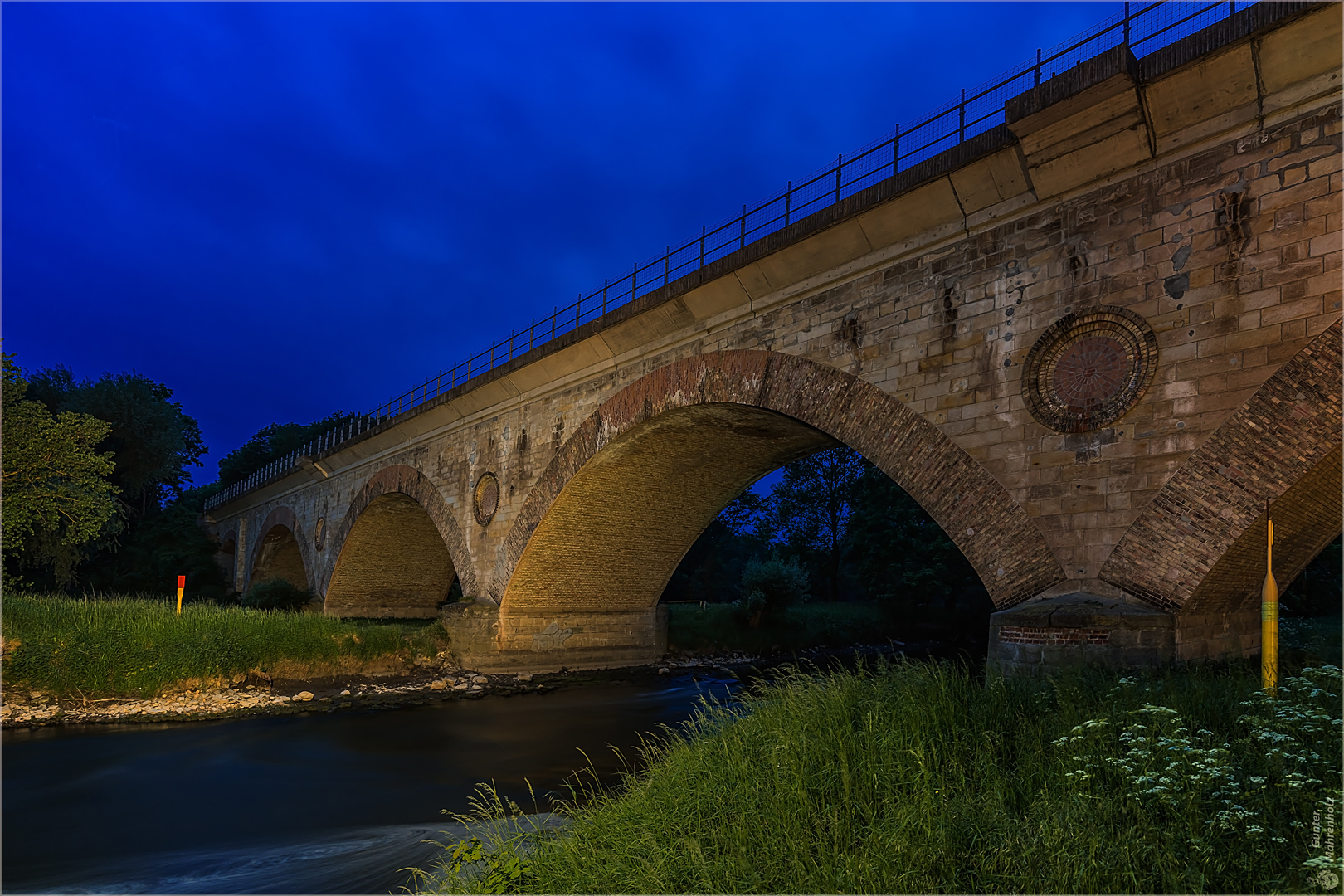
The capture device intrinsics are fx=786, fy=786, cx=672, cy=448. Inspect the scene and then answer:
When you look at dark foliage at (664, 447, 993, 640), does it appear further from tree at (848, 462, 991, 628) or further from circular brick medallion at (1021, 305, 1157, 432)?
circular brick medallion at (1021, 305, 1157, 432)

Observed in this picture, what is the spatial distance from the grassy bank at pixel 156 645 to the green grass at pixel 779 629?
7.33m

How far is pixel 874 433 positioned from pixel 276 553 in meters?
35.1

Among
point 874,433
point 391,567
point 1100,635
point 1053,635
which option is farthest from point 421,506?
point 1100,635

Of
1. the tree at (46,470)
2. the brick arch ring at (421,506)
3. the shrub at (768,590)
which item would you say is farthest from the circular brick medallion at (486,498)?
the shrub at (768,590)

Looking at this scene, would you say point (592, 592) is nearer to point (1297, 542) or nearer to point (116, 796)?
point (116, 796)

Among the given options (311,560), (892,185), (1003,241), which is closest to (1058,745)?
(1003,241)

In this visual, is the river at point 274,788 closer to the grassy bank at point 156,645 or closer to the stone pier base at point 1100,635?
the grassy bank at point 156,645

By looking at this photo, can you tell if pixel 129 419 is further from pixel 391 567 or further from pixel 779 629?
pixel 779 629

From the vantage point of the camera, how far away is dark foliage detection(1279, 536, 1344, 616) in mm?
19188

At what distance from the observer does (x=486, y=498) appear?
1772 centimetres

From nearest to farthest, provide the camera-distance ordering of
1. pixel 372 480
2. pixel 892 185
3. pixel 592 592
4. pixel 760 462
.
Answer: pixel 892 185 → pixel 760 462 → pixel 592 592 → pixel 372 480

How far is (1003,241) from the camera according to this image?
8.33 metres

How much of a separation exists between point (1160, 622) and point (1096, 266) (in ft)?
10.8

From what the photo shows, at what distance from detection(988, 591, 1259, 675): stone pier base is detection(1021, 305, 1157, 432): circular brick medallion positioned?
167 centimetres
